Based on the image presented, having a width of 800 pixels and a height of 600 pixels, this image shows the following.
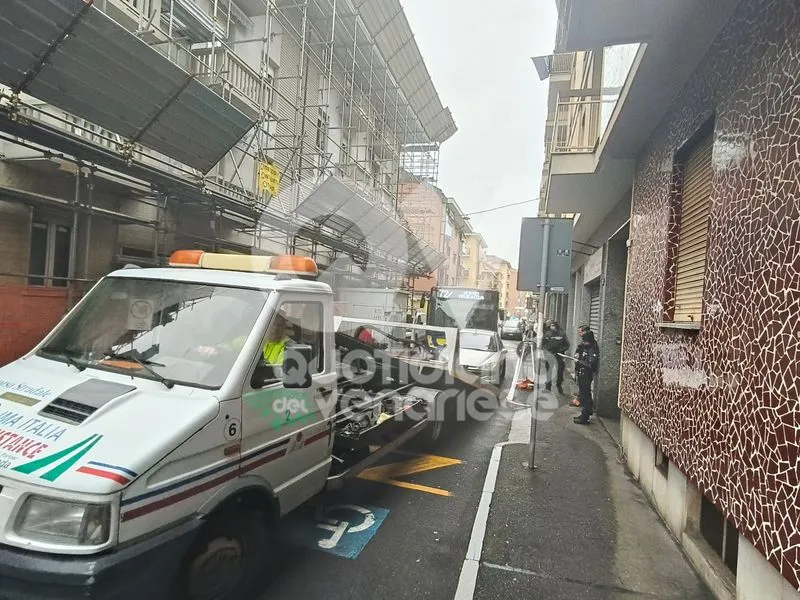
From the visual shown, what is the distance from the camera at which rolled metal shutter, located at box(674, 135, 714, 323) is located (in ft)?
14.0

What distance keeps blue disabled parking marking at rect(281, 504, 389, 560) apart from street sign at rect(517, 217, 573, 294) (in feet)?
10.9

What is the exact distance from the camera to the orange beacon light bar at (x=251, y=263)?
3555 millimetres

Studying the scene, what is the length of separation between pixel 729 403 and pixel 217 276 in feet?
12.4

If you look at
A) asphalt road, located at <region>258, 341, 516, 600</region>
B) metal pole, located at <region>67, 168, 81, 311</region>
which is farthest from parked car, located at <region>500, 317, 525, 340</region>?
metal pole, located at <region>67, 168, 81, 311</region>

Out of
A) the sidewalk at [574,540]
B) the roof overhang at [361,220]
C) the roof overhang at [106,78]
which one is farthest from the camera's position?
the roof overhang at [361,220]

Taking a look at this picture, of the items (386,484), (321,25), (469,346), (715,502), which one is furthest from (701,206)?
(321,25)

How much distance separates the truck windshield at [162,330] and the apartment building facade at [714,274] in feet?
10.4

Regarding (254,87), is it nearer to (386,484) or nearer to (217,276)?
(217,276)

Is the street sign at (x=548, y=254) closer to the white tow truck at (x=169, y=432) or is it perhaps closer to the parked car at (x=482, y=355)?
the white tow truck at (x=169, y=432)

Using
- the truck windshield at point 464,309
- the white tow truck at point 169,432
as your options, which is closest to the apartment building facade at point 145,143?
the white tow truck at point 169,432

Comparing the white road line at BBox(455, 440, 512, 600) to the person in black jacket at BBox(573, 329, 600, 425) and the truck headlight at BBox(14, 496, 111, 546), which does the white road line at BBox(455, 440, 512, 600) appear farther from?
the person in black jacket at BBox(573, 329, 600, 425)

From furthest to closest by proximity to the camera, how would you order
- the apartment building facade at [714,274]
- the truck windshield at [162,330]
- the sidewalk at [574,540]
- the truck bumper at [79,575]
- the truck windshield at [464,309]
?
the truck windshield at [464,309] → the sidewalk at [574,540] → the truck windshield at [162,330] → the apartment building facade at [714,274] → the truck bumper at [79,575]

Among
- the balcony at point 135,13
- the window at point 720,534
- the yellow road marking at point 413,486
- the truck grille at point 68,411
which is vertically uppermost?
the balcony at point 135,13

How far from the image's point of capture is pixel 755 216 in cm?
295
